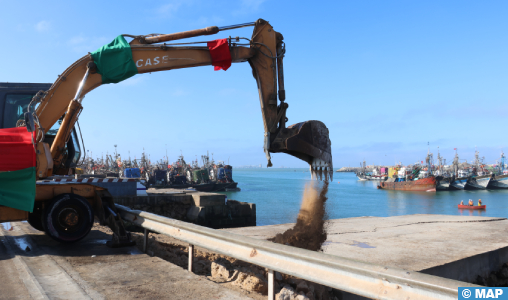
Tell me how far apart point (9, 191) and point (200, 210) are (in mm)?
14136

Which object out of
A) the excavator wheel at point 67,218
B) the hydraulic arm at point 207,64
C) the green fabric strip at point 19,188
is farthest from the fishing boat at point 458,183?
the green fabric strip at point 19,188

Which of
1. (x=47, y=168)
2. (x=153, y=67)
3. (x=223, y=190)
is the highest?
(x=153, y=67)

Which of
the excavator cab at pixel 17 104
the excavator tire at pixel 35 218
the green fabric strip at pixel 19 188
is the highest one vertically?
the excavator cab at pixel 17 104

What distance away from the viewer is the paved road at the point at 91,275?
13.6 feet

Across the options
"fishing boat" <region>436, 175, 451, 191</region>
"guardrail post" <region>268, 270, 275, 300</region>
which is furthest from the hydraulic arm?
"fishing boat" <region>436, 175, 451, 191</region>

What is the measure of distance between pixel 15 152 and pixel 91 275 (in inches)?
120

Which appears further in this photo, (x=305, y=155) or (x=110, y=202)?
(x=110, y=202)

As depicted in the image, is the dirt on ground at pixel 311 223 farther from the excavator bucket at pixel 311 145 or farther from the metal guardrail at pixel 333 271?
the metal guardrail at pixel 333 271

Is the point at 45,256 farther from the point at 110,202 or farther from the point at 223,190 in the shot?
the point at 223,190

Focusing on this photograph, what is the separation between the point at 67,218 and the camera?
6875mm

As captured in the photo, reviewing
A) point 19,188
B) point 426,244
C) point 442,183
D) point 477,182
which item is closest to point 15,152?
point 19,188

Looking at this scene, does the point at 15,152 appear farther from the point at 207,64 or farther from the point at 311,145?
the point at 311,145

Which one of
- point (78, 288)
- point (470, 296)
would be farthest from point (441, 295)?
point (78, 288)

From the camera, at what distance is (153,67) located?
26.7 ft
